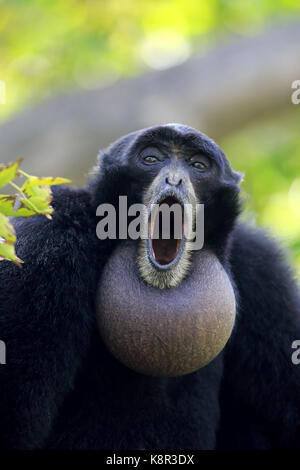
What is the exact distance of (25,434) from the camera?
12.9 feet

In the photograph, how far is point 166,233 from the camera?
4422 millimetres

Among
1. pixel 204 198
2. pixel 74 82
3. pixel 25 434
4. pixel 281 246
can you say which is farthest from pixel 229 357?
pixel 74 82

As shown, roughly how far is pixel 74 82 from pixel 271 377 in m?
9.02

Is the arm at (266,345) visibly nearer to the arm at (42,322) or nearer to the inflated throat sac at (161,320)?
the inflated throat sac at (161,320)

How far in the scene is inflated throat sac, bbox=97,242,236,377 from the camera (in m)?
4.04

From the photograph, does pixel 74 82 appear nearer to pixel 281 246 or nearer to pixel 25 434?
pixel 281 246

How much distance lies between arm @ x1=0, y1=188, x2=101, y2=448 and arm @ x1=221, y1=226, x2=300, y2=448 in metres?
1.39
